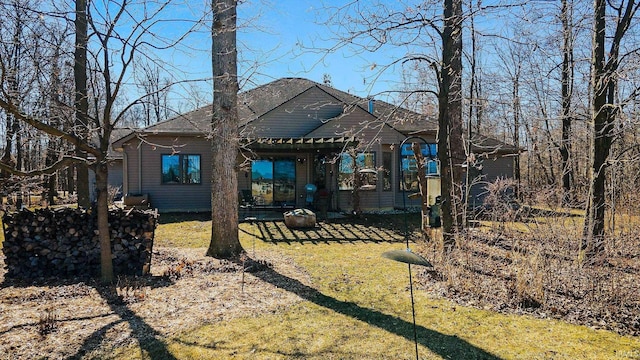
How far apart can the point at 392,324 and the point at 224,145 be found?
16.5 ft

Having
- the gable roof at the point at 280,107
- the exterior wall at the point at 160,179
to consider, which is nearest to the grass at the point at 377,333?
the gable roof at the point at 280,107

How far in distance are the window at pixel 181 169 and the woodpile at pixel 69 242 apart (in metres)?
9.04

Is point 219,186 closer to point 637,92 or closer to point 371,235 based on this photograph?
point 371,235

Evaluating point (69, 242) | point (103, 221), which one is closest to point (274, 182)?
point (69, 242)

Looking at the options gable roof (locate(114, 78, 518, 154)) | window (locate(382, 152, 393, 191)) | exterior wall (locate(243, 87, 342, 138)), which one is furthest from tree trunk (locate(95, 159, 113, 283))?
window (locate(382, 152, 393, 191))

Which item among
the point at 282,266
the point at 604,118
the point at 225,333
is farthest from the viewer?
the point at 282,266

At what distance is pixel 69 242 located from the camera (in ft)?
20.4

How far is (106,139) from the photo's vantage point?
5.62 meters

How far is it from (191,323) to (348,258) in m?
4.20

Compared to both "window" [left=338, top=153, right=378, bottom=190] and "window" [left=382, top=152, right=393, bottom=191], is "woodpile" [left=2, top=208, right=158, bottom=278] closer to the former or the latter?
"window" [left=338, top=153, right=378, bottom=190]

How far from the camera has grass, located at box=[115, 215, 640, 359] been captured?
3.71m

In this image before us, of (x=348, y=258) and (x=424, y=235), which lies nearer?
(x=348, y=258)

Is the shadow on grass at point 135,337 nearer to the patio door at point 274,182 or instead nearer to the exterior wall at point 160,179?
the patio door at point 274,182

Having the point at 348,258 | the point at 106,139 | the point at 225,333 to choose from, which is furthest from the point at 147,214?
the point at 348,258
